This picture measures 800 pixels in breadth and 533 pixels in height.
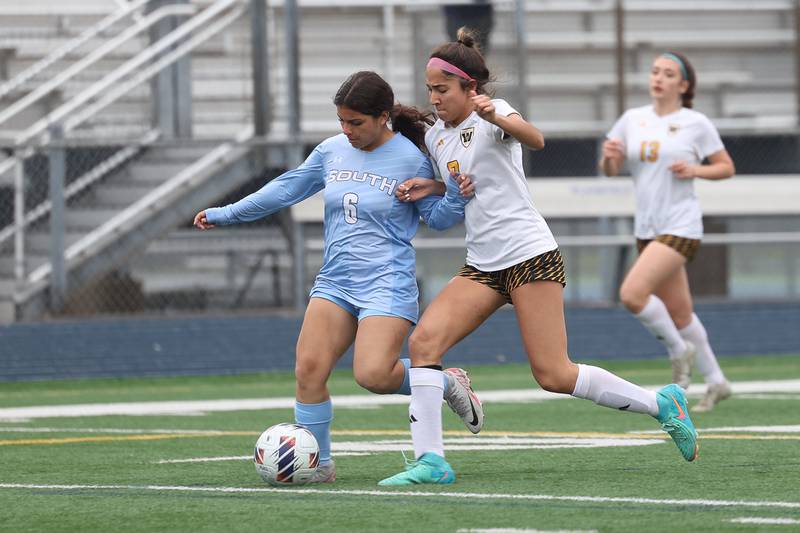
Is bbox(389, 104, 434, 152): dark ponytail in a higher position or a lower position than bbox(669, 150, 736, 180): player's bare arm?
higher

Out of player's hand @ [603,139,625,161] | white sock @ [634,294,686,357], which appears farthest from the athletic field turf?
player's hand @ [603,139,625,161]

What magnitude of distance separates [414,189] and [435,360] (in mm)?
703

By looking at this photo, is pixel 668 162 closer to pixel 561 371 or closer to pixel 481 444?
pixel 481 444

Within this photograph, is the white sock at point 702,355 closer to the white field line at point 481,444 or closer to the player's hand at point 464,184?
the white field line at point 481,444

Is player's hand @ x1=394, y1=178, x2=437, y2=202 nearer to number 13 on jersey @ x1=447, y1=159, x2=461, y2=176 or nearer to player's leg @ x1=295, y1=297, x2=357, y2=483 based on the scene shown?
number 13 on jersey @ x1=447, y1=159, x2=461, y2=176

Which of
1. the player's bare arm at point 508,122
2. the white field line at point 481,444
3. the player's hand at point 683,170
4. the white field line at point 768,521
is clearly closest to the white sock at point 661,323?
the player's hand at point 683,170

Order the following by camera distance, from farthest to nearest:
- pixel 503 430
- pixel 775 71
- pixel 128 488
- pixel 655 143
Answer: pixel 775 71, pixel 655 143, pixel 503 430, pixel 128 488

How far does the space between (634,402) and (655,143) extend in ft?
13.2

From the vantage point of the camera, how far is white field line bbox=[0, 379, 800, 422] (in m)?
11.5

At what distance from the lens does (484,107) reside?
6.56m

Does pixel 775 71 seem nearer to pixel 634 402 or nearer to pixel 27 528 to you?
pixel 634 402

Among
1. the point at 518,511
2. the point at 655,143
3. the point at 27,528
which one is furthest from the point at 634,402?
the point at 655,143

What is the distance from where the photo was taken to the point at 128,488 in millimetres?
6699

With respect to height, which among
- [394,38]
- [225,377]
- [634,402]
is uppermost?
[394,38]
